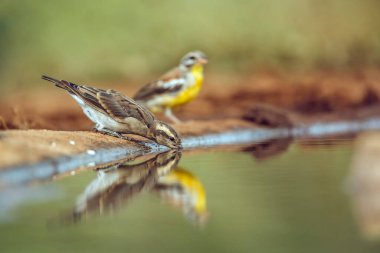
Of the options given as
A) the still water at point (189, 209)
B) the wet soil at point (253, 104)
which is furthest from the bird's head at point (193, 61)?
the still water at point (189, 209)

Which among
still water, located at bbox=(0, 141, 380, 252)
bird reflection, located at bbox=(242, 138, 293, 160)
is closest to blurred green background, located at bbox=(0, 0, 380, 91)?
bird reflection, located at bbox=(242, 138, 293, 160)

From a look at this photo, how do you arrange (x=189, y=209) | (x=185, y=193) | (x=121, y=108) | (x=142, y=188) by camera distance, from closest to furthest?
1. (x=189, y=209)
2. (x=185, y=193)
3. (x=142, y=188)
4. (x=121, y=108)

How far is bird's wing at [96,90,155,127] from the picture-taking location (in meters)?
12.3

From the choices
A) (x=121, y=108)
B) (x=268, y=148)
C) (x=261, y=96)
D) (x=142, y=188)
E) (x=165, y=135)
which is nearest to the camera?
(x=142, y=188)

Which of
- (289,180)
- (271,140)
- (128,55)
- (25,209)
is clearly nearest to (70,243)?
(25,209)

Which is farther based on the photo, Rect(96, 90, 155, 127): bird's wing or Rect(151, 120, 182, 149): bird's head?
Rect(151, 120, 182, 149): bird's head

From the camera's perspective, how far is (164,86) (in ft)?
49.7

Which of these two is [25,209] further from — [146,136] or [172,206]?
[146,136]

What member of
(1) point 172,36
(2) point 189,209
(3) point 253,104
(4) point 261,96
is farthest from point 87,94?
(1) point 172,36

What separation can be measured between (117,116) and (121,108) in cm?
15

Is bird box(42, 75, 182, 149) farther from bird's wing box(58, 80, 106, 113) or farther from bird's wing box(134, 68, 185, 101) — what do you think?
bird's wing box(134, 68, 185, 101)

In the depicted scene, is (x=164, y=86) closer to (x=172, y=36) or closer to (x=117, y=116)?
(x=117, y=116)

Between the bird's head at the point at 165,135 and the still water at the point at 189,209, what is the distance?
0.89m

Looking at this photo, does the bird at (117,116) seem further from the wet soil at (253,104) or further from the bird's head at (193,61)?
the bird's head at (193,61)
